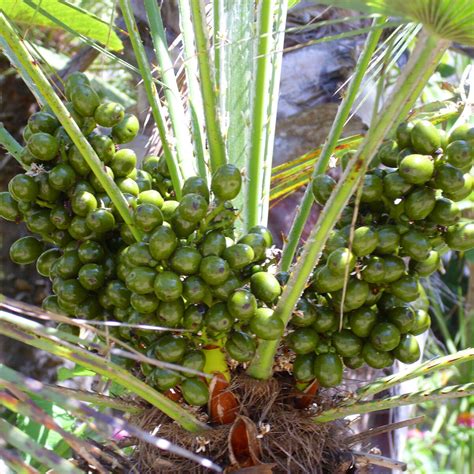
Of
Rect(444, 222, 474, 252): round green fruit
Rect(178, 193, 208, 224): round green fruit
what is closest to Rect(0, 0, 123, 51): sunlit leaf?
Rect(178, 193, 208, 224): round green fruit

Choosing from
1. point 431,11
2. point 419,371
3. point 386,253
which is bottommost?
point 419,371

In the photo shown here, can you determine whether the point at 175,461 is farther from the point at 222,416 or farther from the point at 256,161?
the point at 256,161

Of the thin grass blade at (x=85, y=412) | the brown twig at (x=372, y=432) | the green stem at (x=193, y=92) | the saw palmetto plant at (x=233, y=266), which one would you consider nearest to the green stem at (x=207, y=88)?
the saw palmetto plant at (x=233, y=266)

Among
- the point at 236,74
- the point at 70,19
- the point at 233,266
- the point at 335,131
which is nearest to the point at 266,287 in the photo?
the point at 233,266

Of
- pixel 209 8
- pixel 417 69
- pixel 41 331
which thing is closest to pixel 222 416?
pixel 41 331

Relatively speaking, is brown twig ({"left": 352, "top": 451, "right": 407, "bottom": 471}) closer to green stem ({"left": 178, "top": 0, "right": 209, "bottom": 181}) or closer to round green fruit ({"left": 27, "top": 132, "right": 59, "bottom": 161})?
green stem ({"left": 178, "top": 0, "right": 209, "bottom": 181})

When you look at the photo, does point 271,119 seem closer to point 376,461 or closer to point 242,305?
point 242,305

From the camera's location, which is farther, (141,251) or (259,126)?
(259,126)
